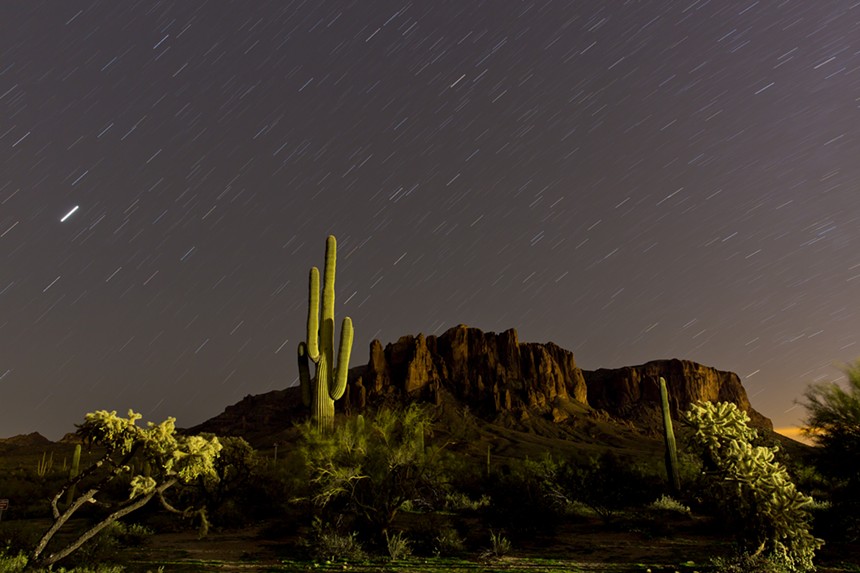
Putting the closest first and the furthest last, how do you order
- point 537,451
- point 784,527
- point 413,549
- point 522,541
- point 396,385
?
point 784,527 < point 413,549 < point 522,541 < point 537,451 < point 396,385

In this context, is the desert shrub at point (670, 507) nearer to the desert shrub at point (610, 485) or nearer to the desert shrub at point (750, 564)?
the desert shrub at point (610, 485)

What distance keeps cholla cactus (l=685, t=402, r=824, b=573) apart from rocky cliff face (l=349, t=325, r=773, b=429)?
8106cm

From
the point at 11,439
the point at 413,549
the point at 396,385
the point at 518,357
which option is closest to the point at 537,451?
the point at 396,385

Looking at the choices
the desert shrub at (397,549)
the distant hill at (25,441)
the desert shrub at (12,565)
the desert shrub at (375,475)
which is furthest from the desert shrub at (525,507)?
the distant hill at (25,441)

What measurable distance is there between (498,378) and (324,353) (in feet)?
271

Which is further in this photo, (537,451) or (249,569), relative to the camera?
(537,451)

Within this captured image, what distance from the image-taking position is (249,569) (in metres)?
12.4

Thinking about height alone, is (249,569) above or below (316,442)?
below

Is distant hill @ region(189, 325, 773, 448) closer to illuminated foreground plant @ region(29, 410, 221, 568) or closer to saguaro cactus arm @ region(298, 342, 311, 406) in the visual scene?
saguaro cactus arm @ region(298, 342, 311, 406)

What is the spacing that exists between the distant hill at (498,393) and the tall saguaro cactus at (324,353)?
53.1 m

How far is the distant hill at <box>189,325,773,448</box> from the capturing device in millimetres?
88812

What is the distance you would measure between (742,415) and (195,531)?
17.8m

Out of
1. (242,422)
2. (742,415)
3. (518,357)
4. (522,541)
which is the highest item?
(518,357)

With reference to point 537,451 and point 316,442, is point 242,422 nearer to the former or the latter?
point 537,451
